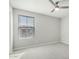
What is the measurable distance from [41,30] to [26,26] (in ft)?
4.01

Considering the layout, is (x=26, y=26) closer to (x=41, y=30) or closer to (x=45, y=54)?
(x=41, y=30)

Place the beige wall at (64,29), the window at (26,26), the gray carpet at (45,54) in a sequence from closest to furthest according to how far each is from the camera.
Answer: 1. the gray carpet at (45,54)
2. the window at (26,26)
3. the beige wall at (64,29)

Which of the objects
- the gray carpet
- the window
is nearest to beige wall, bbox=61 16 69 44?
the gray carpet

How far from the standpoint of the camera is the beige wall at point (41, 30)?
13.8ft

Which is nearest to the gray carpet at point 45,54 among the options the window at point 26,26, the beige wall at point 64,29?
the window at point 26,26

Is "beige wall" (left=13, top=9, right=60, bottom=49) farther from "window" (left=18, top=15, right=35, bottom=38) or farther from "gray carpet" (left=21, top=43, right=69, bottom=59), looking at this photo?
"gray carpet" (left=21, top=43, right=69, bottom=59)

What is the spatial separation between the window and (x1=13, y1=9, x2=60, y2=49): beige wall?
0.27 metres

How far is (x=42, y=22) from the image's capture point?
532cm

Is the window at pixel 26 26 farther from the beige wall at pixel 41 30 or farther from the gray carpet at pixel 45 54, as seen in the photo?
the gray carpet at pixel 45 54

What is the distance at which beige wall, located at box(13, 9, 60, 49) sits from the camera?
4207 millimetres

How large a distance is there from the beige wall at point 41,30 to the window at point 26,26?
0.89 ft
